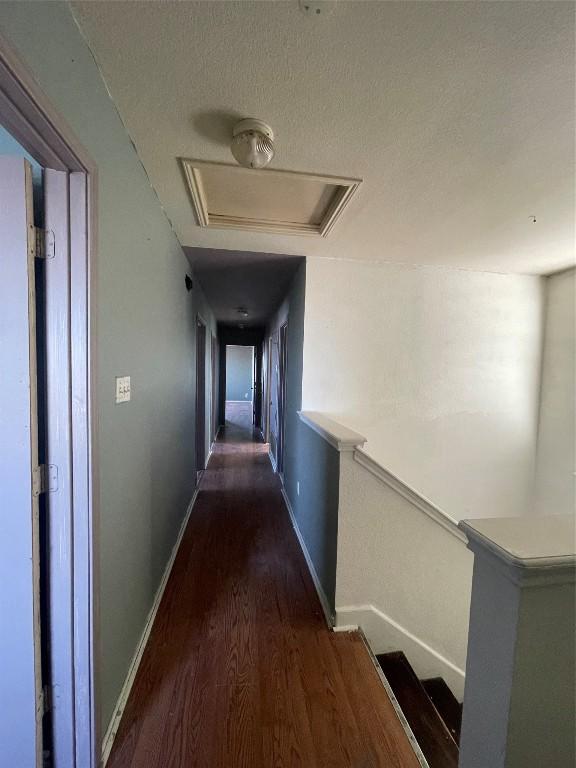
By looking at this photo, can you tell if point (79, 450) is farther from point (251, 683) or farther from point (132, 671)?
point (251, 683)

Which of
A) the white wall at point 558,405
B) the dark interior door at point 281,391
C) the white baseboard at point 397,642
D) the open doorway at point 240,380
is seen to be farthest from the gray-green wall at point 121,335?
the open doorway at point 240,380

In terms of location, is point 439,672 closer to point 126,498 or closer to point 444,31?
point 126,498

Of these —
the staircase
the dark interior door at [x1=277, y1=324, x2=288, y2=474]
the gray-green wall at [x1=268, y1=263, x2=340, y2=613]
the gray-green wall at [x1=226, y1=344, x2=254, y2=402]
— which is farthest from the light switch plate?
the gray-green wall at [x1=226, y1=344, x2=254, y2=402]

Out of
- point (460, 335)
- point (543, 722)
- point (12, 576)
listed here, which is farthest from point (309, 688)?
point (460, 335)

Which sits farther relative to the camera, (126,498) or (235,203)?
(235,203)

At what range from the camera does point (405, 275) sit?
2623mm

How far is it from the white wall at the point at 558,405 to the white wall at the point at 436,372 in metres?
0.08

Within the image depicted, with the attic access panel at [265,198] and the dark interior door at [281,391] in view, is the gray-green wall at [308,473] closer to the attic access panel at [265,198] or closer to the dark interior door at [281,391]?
the dark interior door at [281,391]

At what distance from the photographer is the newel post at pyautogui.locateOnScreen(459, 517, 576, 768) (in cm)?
63

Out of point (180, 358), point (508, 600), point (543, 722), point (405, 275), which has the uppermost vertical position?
point (405, 275)

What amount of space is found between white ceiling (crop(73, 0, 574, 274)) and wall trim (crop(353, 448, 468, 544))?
4.63 feet

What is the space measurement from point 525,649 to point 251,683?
121cm

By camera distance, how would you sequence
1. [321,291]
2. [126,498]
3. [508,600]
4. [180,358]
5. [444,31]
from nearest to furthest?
1. [508,600]
2. [444,31]
3. [126,498]
4. [180,358]
5. [321,291]

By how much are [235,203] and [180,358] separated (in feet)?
3.77
